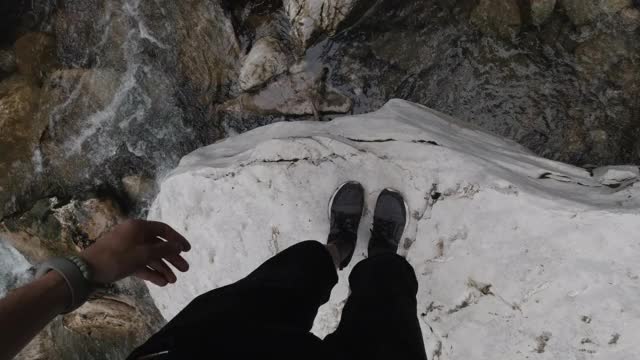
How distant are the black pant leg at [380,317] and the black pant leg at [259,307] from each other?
0.42 feet

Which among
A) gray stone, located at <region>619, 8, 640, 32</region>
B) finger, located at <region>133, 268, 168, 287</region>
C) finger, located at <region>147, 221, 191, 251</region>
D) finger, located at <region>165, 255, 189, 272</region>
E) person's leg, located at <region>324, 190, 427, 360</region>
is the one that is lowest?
person's leg, located at <region>324, 190, 427, 360</region>

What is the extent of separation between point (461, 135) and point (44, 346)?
4158 millimetres

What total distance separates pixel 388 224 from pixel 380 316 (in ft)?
2.98

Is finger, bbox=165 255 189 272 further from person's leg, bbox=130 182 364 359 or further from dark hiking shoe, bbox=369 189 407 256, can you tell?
dark hiking shoe, bbox=369 189 407 256

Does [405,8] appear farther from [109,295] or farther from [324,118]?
[109,295]

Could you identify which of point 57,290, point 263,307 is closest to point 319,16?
point 263,307

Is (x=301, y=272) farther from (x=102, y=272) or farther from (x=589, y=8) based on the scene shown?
(x=589, y=8)

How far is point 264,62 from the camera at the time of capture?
343cm

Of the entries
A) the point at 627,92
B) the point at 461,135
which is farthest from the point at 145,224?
the point at 627,92

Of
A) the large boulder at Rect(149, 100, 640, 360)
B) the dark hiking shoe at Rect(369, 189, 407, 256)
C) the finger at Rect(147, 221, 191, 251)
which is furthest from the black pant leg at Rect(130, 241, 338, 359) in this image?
the large boulder at Rect(149, 100, 640, 360)

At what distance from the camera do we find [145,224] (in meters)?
1.45

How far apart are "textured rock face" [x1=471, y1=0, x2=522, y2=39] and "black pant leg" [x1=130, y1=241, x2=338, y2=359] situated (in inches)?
87.3

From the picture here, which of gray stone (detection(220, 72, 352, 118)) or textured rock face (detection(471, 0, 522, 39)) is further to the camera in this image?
gray stone (detection(220, 72, 352, 118))

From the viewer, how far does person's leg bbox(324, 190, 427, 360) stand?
4.87 feet
